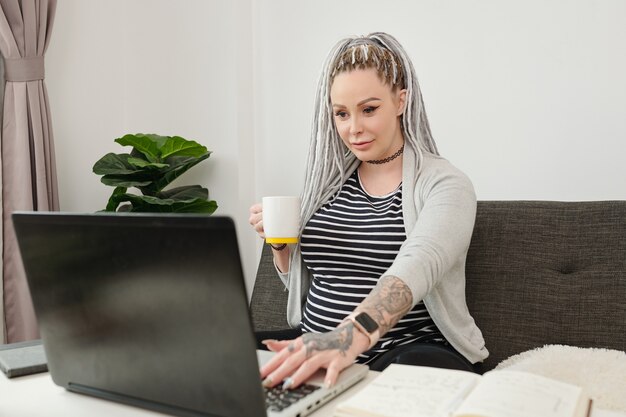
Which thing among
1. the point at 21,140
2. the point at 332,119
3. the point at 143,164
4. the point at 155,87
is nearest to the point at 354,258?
the point at 332,119

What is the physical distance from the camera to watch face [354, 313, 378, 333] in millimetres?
1088

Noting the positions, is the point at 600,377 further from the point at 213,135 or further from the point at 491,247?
the point at 213,135

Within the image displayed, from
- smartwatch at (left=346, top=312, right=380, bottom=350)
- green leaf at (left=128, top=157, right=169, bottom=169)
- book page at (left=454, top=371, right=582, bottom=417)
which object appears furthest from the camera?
green leaf at (left=128, top=157, right=169, bottom=169)

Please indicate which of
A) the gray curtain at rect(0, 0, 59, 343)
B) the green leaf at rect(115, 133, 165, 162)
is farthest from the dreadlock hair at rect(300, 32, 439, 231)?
the gray curtain at rect(0, 0, 59, 343)

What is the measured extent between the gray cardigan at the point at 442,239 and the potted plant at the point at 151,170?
1.40m

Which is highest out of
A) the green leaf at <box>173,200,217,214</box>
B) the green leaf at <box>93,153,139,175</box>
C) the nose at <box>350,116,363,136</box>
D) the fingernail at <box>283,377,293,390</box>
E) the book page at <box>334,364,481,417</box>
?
the nose at <box>350,116,363,136</box>

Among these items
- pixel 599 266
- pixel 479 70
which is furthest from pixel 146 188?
pixel 599 266

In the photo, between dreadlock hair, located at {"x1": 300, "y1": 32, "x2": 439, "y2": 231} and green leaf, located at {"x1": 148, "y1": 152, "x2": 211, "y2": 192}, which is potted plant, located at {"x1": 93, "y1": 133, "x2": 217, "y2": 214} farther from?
dreadlock hair, located at {"x1": 300, "y1": 32, "x2": 439, "y2": 231}

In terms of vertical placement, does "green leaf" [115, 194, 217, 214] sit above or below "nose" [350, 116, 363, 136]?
below

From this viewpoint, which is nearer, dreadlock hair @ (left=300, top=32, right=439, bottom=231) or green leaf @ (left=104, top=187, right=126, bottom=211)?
dreadlock hair @ (left=300, top=32, right=439, bottom=231)

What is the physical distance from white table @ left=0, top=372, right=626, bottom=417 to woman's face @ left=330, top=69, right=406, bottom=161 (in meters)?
0.75

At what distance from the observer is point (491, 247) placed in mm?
1728

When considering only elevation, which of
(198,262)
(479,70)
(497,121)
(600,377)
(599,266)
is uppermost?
(479,70)

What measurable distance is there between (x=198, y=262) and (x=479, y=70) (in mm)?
1885
